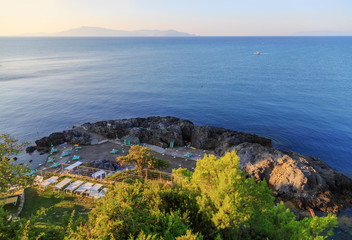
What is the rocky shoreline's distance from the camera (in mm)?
27312

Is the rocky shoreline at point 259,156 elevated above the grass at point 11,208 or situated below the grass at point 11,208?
below

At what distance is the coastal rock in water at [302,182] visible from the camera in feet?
87.9

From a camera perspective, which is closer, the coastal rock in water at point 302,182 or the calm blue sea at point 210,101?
the coastal rock in water at point 302,182

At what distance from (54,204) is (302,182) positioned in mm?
30025

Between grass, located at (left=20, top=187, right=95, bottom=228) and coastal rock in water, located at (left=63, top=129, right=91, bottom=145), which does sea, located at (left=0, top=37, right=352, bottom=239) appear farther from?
grass, located at (left=20, top=187, right=95, bottom=228)

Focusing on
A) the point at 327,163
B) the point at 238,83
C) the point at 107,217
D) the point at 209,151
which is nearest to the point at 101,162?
the point at 209,151

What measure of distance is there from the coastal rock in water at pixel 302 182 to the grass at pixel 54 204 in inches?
913

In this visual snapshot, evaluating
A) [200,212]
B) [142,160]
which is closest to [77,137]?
[142,160]

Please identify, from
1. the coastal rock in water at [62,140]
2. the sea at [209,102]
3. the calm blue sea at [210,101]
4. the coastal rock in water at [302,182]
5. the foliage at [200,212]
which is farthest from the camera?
the calm blue sea at [210,101]

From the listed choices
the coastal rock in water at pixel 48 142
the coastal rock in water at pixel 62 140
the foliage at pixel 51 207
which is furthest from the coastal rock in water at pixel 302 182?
the coastal rock in water at pixel 48 142

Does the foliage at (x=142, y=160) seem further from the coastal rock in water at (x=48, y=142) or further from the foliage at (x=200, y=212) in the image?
the coastal rock in water at (x=48, y=142)

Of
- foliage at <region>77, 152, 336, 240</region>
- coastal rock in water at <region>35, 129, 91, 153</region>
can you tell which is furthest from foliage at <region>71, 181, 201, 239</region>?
coastal rock in water at <region>35, 129, 91, 153</region>

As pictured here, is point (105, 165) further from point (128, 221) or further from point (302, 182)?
point (302, 182)

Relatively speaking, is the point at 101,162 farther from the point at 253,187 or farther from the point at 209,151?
the point at 253,187
